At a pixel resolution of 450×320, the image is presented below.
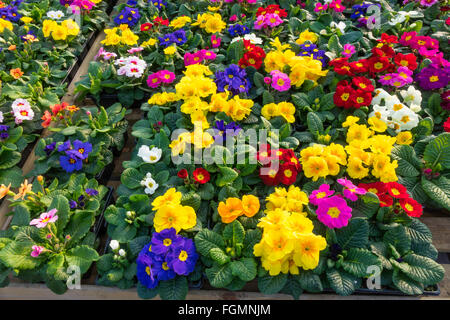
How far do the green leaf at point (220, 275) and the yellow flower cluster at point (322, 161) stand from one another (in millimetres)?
653

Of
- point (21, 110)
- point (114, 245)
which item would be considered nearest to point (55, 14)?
point (21, 110)

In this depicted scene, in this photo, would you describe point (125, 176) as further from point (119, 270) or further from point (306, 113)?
point (306, 113)

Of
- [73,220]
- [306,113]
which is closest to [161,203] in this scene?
[73,220]

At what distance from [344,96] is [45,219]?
1840 mm

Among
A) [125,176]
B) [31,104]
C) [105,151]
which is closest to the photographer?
[125,176]

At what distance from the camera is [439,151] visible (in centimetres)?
177

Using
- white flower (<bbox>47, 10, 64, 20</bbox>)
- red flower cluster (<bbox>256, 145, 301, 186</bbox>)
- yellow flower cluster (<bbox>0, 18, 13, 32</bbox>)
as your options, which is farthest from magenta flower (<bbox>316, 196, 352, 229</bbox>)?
yellow flower cluster (<bbox>0, 18, 13, 32</bbox>)

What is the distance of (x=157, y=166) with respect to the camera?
1930 mm

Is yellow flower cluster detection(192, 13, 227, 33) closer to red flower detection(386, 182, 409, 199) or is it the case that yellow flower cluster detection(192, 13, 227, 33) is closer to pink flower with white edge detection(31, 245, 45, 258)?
red flower detection(386, 182, 409, 199)

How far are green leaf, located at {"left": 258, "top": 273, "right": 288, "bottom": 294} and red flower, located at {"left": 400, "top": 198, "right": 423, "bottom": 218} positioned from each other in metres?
0.65

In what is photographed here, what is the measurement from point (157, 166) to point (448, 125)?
1.72m

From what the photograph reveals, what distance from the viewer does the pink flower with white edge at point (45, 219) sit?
1.55 m

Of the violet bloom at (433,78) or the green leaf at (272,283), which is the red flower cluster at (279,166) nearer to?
the green leaf at (272,283)

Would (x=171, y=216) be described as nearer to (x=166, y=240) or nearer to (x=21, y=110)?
(x=166, y=240)
